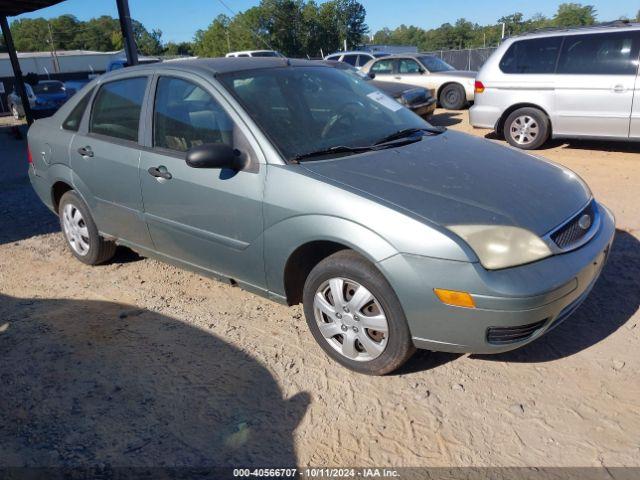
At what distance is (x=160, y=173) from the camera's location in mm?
3578

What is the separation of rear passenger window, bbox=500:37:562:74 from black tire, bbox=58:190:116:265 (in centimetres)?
650

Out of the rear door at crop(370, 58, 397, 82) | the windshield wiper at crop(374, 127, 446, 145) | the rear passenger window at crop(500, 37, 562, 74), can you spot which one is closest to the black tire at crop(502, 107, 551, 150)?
the rear passenger window at crop(500, 37, 562, 74)

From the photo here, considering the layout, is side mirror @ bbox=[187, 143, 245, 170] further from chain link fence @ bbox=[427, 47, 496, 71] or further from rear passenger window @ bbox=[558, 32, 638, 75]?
chain link fence @ bbox=[427, 47, 496, 71]

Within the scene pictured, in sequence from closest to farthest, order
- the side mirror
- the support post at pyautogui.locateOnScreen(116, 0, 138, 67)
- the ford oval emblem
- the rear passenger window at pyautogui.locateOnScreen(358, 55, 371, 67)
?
the ford oval emblem → the side mirror → the support post at pyautogui.locateOnScreen(116, 0, 138, 67) → the rear passenger window at pyautogui.locateOnScreen(358, 55, 371, 67)

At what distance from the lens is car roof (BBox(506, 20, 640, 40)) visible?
7.22 meters

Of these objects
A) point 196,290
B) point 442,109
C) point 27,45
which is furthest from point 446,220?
point 27,45

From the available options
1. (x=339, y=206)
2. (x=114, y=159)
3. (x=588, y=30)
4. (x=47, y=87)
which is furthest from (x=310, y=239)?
(x=47, y=87)

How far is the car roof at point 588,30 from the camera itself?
7.22 metres

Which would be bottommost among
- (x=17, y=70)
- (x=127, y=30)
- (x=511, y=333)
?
(x=511, y=333)

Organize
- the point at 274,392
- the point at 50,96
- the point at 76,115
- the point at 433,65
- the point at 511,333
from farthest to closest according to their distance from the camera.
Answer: the point at 50,96 < the point at 433,65 < the point at 76,115 < the point at 274,392 < the point at 511,333

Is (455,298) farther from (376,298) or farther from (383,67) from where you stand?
(383,67)

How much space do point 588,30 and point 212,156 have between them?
6.75 m

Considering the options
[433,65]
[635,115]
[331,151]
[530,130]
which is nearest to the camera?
[331,151]

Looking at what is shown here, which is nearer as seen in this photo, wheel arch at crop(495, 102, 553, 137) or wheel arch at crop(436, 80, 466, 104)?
wheel arch at crop(495, 102, 553, 137)
